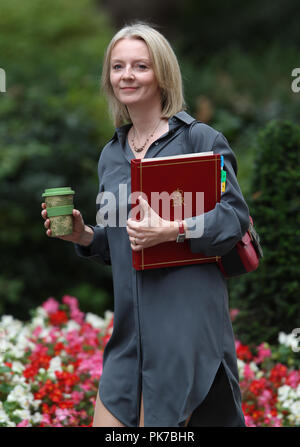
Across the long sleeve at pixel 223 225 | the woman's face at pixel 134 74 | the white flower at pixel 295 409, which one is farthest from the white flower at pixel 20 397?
the woman's face at pixel 134 74

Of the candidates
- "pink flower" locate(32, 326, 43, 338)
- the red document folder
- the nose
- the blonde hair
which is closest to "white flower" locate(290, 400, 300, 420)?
the red document folder

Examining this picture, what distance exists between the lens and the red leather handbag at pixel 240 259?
8.05 ft

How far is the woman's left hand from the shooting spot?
87.0 inches

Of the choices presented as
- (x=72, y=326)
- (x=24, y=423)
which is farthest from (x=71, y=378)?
(x=72, y=326)

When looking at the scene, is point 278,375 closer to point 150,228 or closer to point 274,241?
point 274,241

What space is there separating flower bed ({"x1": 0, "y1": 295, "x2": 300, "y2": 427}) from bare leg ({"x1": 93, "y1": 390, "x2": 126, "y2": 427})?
88 centimetres

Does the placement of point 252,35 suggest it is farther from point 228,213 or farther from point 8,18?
point 228,213

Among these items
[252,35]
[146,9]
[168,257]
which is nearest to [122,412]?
[168,257]

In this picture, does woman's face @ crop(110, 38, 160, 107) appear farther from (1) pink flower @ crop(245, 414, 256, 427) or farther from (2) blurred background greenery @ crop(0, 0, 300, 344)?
(1) pink flower @ crop(245, 414, 256, 427)

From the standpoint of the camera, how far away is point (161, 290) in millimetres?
2367

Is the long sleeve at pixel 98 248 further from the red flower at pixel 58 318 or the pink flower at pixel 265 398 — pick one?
the red flower at pixel 58 318

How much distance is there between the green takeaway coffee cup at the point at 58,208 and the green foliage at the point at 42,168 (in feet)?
10.7

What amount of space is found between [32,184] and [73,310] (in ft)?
5.37

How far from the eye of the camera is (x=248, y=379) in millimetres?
3859
